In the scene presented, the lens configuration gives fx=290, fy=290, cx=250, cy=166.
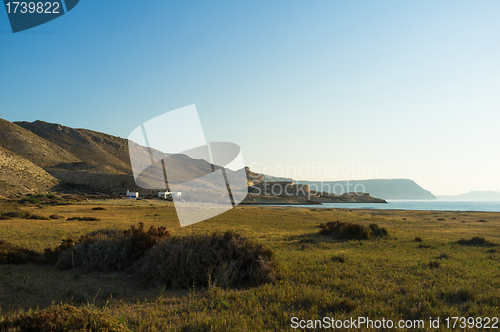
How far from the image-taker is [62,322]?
448cm

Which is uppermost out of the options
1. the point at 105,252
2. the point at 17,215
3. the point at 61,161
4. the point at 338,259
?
the point at 61,161

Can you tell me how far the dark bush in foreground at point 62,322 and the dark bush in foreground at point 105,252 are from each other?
5095 millimetres

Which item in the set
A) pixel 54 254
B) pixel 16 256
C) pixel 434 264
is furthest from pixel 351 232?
pixel 16 256

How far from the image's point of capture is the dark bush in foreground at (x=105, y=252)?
9.73 m

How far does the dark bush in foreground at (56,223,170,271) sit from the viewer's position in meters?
9.73

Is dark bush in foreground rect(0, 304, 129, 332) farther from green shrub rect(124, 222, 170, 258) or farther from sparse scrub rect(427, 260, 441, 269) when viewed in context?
sparse scrub rect(427, 260, 441, 269)

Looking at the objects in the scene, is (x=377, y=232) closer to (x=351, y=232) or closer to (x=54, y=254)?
(x=351, y=232)

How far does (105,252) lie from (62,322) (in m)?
5.94

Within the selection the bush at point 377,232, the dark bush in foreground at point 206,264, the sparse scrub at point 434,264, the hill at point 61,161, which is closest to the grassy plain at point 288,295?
the sparse scrub at point 434,264

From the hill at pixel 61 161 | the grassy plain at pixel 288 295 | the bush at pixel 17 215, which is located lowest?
the bush at pixel 17 215

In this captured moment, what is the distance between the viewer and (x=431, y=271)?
9.63 m

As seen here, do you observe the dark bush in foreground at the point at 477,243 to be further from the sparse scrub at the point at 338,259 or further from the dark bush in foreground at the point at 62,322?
the dark bush in foreground at the point at 62,322

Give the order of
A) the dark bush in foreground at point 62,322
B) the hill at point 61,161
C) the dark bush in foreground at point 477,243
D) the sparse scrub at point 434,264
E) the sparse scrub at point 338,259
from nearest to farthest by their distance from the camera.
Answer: the dark bush in foreground at point 62,322, the sparse scrub at point 434,264, the sparse scrub at point 338,259, the dark bush in foreground at point 477,243, the hill at point 61,161

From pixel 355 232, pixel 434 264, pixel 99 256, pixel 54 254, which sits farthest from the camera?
pixel 355 232
